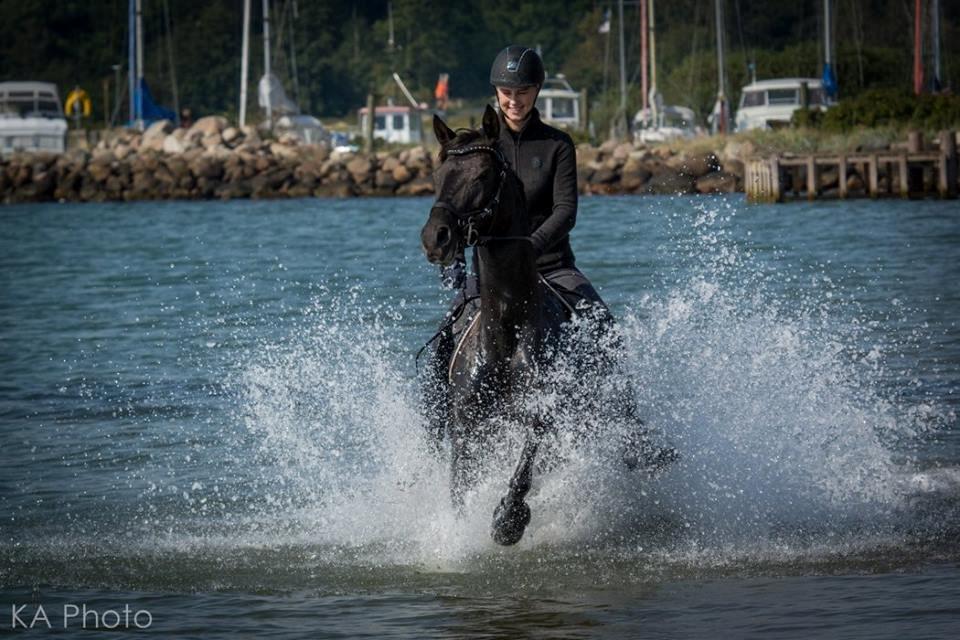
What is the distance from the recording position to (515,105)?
9.34 metres

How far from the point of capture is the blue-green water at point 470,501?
882cm

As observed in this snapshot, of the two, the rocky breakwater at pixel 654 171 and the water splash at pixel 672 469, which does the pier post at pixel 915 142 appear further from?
the water splash at pixel 672 469

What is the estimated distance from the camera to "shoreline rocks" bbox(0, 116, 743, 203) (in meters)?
55.3

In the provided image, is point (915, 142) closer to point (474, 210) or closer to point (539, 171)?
point (539, 171)

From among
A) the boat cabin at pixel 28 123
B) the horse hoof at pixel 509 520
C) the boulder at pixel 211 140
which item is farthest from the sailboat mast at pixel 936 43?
the horse hoof at pixel 509 520

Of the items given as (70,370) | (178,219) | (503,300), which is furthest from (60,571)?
(178,219)

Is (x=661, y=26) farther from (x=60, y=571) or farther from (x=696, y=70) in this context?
(x=60, y=571)

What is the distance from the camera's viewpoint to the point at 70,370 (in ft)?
60.4

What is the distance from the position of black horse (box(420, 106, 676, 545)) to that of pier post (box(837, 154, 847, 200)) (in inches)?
1319

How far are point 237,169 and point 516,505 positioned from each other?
53697 millimetres

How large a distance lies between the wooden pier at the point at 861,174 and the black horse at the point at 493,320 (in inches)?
1330

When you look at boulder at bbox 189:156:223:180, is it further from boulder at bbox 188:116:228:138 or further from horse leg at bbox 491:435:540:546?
horse leg at bbox 491:435:540:546

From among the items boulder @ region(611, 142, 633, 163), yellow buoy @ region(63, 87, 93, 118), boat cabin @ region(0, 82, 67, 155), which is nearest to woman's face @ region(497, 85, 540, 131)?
boulder @ region(611, 142, 633, 163)

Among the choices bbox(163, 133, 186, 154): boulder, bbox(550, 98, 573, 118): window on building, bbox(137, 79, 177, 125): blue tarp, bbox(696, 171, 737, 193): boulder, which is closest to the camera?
bbox(696, 171, 737, 193): boulder
